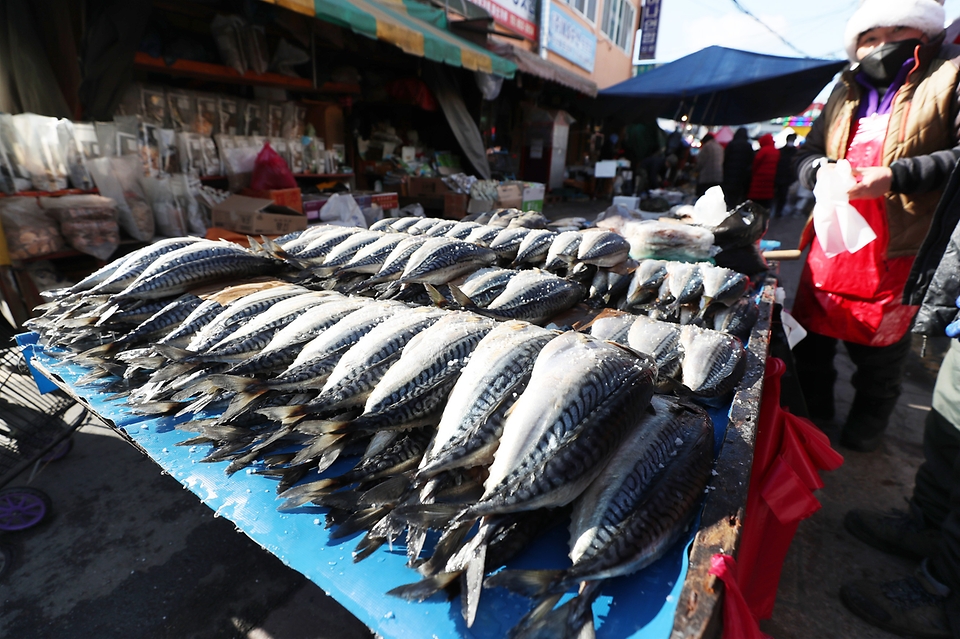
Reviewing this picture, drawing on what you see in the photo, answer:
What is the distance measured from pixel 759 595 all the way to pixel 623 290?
1.72 metres

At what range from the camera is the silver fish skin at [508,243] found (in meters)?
3.22

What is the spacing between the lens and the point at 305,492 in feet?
4.50

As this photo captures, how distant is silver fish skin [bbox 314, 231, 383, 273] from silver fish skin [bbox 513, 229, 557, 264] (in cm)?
99

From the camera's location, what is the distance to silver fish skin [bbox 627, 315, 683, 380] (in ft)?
6.13

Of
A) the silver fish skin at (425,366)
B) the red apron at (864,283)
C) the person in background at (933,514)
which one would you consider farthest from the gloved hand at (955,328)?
the silver fish skin at (425,366)

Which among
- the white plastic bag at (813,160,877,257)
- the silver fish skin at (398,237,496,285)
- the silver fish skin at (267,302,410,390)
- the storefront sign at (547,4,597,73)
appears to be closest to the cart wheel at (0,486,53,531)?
the silver fish skin at (267,302,410,390)

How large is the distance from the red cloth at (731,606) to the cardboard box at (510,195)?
7613 mm

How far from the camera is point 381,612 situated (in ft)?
3.67

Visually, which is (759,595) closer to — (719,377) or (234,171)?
(719,377)

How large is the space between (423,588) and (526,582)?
258 mm

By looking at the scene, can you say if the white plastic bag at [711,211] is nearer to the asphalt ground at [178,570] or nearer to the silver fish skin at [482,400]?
the asphalt ground at [178,570]

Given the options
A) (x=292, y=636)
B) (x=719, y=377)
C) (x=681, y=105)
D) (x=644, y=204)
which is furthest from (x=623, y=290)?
(x=681, y=105)

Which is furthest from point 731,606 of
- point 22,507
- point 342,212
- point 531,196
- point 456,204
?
point 531,196

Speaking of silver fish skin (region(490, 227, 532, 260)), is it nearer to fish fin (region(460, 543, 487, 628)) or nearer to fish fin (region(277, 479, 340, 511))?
fish fin (region(277, 479, 340, 511))
